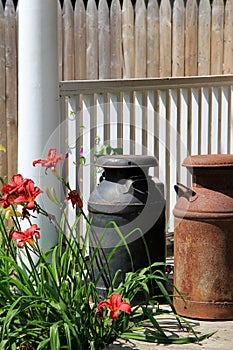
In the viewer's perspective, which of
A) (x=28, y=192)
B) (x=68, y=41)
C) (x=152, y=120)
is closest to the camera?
(x=28, y=192)

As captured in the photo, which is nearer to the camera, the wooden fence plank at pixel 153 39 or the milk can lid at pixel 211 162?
the milk can lid at pixel 211 162

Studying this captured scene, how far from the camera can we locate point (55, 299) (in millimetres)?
3924

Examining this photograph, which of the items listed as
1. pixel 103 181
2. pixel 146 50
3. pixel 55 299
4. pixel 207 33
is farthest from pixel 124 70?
pixel 55 299

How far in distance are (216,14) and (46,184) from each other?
3.70m

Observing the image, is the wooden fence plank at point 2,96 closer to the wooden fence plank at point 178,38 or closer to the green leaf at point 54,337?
the wooden fence plank at point 178,38

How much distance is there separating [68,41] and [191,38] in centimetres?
128

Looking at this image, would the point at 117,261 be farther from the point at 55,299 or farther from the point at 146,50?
the point at 146,50

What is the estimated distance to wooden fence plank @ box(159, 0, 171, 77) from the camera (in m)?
7.53

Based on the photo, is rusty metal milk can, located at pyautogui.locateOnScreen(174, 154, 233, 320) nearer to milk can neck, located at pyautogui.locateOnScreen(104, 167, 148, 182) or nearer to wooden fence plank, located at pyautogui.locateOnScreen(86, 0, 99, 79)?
milk can neck, located at pyautogui.locateOnScreen(104, 167, 148, 182)

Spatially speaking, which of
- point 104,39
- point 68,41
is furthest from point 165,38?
point 68,41

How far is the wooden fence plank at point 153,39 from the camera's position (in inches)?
295

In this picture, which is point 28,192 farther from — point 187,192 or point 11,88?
point 11,88

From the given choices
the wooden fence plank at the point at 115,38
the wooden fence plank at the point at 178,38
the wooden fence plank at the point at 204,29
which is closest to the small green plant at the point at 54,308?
the wooden fence plank at the point at 115,38

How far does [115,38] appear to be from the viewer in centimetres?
746
